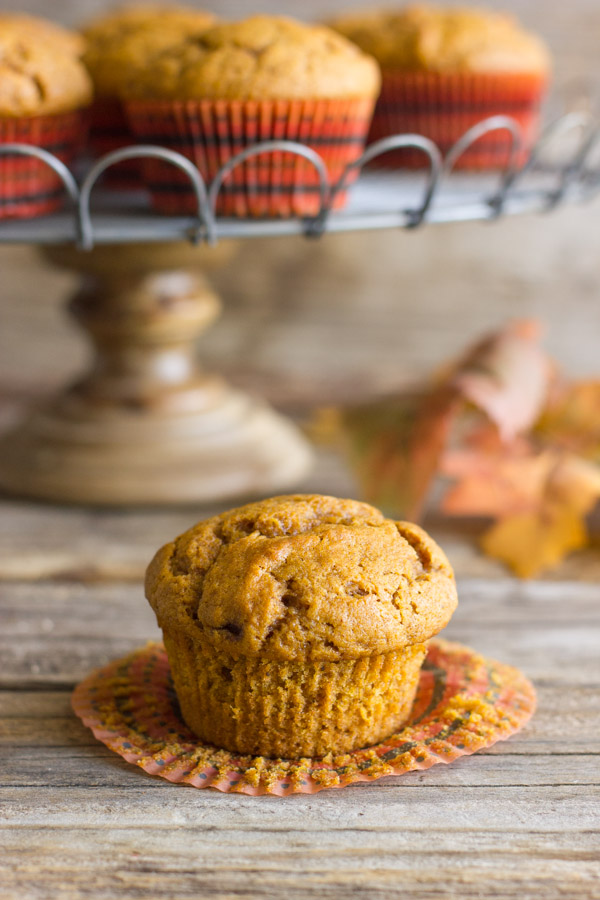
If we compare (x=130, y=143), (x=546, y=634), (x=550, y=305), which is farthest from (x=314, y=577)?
(x=550, y=305)

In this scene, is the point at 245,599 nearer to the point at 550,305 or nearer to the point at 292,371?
the point at 292,371

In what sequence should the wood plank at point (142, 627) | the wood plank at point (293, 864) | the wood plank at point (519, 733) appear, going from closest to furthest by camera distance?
the wood plank at point (293, 864) < the wood plank at point (519, 733) < the wood plank at point (142, 627)

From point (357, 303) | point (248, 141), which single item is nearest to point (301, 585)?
point (248, 141)

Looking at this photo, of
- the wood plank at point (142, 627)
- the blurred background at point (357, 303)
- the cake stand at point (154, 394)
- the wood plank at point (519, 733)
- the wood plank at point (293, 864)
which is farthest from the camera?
the blurred background at point (357, 303)

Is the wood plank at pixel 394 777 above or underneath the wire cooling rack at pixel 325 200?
underneath

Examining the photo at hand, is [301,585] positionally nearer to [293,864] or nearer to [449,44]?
[293,864]

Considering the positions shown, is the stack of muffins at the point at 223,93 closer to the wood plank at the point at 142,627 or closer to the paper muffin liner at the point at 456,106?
the paper muffin liner at the point at 456,106

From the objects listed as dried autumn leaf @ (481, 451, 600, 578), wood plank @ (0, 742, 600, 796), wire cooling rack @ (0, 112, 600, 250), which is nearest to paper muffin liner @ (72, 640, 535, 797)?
wood plank @ (0, 742, 600, 796)

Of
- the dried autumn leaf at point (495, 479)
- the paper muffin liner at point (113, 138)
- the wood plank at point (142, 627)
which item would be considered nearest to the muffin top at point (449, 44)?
the paper muffin liner at point (113, 138)

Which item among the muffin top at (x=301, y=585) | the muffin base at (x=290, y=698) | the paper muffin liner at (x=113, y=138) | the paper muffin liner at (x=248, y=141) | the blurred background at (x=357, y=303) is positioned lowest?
the blurred background at (x=357, y=303)
